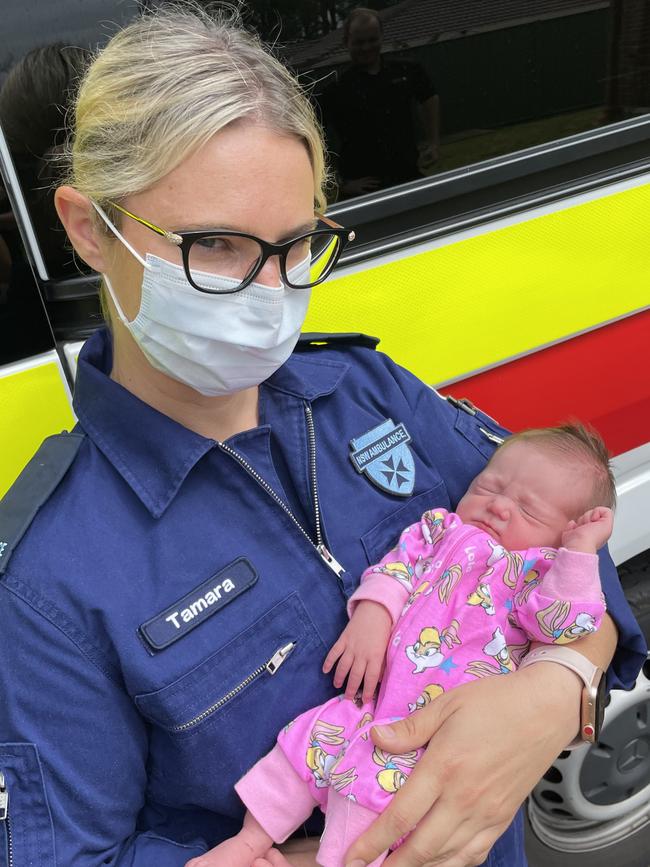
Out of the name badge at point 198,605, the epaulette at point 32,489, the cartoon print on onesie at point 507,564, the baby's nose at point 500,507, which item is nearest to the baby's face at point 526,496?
the baby's nose at point 500,507

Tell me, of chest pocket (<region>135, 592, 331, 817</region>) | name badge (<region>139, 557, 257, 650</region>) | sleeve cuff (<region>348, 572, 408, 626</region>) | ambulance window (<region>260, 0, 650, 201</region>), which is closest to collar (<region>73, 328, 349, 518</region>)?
name badge (<region>139, 557, 257, 650</region>)

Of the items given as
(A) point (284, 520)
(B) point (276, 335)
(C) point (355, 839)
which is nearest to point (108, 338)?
(B) point (276, 335)

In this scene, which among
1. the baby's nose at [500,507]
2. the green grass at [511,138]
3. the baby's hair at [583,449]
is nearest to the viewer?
the baby's nose at [500,507]

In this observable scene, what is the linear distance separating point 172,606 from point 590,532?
2.58 ft

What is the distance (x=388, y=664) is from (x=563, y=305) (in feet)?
3.96

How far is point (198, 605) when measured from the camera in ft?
4.08

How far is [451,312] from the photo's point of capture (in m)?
2.05

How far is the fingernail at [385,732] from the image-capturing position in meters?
1.25

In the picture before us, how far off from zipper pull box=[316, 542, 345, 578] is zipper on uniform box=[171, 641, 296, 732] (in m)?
0.15

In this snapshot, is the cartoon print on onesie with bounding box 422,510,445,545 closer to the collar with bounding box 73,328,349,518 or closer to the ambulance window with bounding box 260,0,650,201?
the collar with bounding box 73,328,349,518

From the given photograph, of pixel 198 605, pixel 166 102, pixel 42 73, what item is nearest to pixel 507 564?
pixel 198 605

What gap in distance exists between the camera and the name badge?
1188 millimetres

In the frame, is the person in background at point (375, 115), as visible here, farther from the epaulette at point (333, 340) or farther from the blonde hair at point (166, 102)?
the blonde hair at point (166, 102)

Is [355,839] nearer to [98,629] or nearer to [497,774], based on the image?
[497,774]
